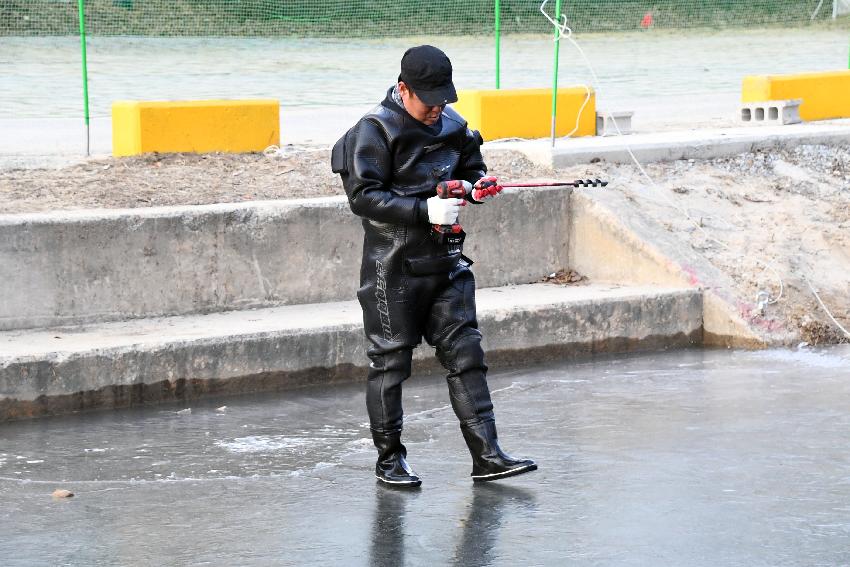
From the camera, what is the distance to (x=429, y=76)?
5.64 m

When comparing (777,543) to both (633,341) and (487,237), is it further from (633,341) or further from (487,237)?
(487,237)

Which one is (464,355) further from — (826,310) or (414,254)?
(826,310)

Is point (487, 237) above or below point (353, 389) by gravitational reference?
above

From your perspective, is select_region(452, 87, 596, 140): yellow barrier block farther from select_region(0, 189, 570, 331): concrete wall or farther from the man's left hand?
the man's left hand

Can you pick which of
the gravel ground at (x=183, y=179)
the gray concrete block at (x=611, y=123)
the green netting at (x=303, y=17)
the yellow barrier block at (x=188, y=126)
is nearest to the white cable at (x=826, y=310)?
the gravel ground at (x=183, y=179)

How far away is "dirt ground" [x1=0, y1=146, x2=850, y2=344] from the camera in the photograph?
9.38 m

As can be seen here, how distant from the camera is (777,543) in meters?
5.13

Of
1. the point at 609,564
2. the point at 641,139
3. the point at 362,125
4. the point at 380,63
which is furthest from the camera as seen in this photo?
the point at 380,63

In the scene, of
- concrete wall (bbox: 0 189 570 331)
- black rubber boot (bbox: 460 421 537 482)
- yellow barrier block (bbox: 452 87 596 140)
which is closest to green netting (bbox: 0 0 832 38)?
yellow barrier block (bbox: 452 87 596 140)

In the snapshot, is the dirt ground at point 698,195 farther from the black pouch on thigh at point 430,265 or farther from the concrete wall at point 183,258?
the black pouch on thigh at point 430,265

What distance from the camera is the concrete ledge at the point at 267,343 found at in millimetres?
7441

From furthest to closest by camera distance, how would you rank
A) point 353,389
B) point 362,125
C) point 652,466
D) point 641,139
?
point 641,139 < point 353,389 < point 652,466 < point 362,125

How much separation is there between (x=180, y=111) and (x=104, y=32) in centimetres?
751

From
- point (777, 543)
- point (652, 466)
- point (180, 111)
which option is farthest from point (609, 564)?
point (180, 111)
